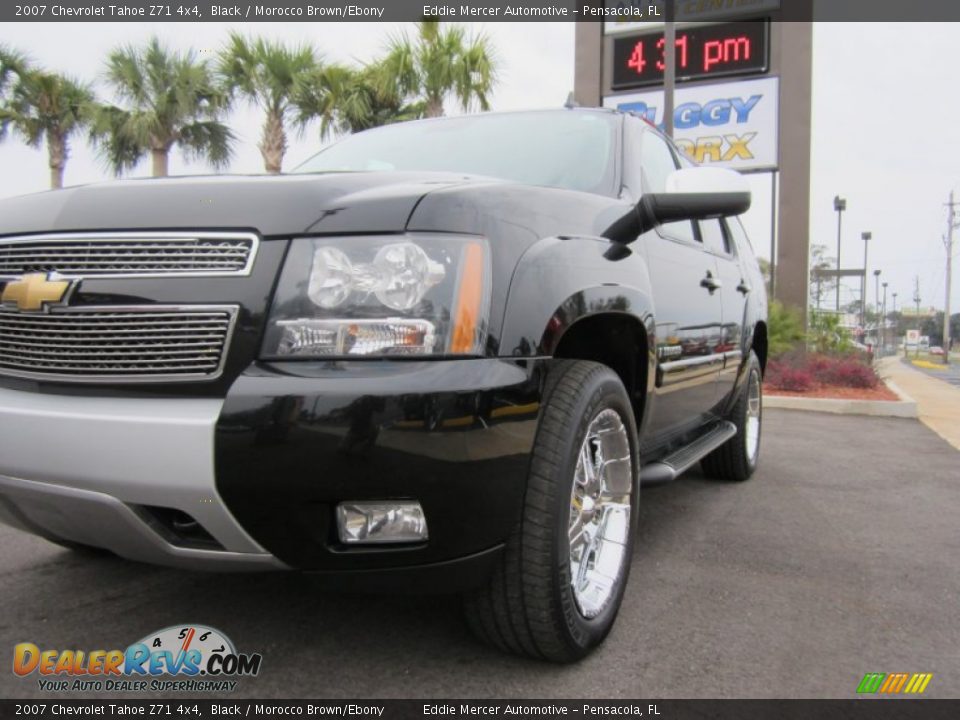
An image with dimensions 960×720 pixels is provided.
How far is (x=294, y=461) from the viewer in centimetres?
161

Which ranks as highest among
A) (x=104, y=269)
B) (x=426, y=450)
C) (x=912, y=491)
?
(x=104, y=269)

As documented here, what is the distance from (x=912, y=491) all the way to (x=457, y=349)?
4030 mm

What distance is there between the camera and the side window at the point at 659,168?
310cm

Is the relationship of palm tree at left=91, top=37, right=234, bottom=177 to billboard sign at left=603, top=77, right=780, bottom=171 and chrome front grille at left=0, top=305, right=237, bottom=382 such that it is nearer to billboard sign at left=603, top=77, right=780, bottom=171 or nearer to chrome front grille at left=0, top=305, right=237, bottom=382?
billboard sign at left=603, top=77, right=780, bottom=171

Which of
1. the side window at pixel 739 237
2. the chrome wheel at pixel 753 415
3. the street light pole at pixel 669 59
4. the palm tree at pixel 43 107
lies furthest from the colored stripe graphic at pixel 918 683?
the palm tree at pixel 43 107

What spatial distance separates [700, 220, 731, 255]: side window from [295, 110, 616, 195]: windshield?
0.97 metres

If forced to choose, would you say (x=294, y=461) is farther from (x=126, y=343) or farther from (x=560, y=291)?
(x=560, y=291)

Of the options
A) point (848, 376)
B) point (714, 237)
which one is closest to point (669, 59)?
point (848, 376)

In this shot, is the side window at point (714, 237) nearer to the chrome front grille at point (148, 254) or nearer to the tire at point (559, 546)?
the tire at point (559, 546)

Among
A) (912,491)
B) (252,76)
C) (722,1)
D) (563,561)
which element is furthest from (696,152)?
(563,561)

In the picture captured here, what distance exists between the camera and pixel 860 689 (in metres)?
2.07

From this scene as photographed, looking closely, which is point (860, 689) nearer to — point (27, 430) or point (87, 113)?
point (27, 430)

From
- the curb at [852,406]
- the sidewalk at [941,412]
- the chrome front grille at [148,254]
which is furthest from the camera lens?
the curb at [852,406]

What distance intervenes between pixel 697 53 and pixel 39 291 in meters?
13.1
